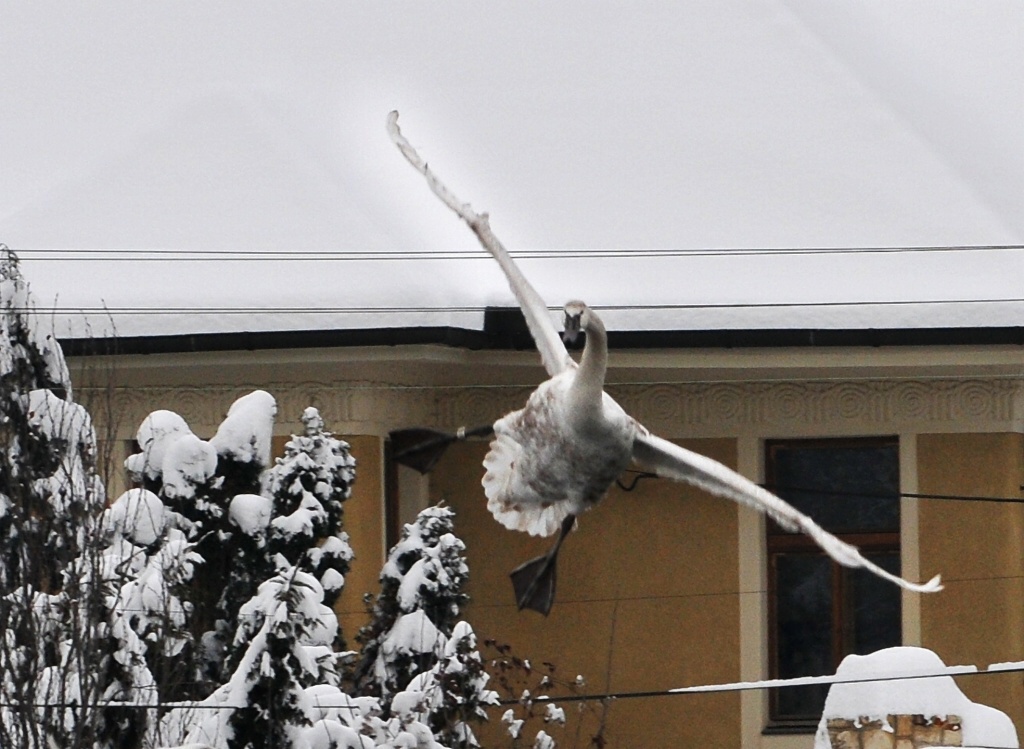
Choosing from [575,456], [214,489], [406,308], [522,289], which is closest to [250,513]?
[214,489]

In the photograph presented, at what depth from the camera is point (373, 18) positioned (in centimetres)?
1684

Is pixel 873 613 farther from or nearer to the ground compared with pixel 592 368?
nearer to the ground

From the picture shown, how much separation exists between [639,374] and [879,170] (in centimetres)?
214

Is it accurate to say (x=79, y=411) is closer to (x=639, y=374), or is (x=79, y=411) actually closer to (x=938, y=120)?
(x=639, y=374)

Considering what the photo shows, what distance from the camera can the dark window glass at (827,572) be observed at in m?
14.4

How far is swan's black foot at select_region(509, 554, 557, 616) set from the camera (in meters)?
7.62

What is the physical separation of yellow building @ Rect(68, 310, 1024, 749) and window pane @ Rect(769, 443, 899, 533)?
0.04ft

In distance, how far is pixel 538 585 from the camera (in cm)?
766

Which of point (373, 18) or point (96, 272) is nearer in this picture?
point (96, 272)

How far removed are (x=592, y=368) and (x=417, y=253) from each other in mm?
7355

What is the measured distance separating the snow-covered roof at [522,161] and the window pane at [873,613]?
5.23 feet

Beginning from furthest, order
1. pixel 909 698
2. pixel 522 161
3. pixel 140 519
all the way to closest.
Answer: pixel 522 161, pixel 909 698, pixel 140 519

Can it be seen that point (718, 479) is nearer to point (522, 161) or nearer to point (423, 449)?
point (423, 449)

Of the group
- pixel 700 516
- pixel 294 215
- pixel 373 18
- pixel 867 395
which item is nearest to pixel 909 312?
pixel 867 395
